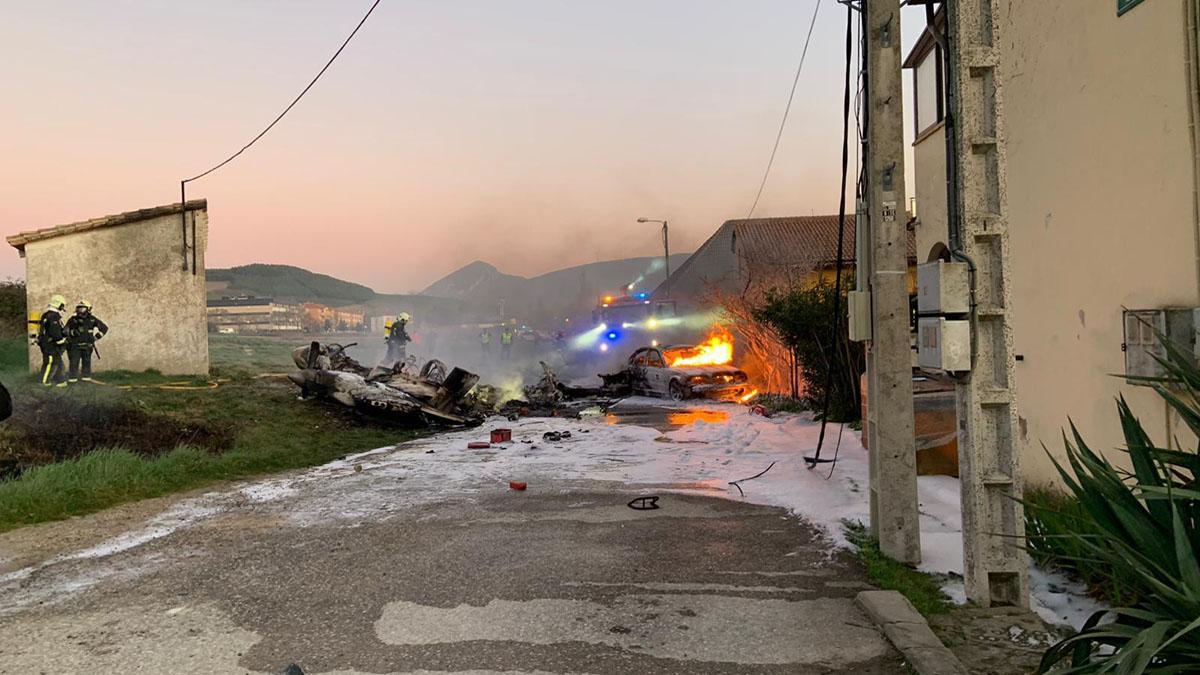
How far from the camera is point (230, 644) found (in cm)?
422

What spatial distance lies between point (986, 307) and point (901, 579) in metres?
1.86

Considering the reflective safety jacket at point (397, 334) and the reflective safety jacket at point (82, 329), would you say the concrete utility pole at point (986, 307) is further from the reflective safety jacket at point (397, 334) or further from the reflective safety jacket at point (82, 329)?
the reflective safety jacket at point (397, 334)

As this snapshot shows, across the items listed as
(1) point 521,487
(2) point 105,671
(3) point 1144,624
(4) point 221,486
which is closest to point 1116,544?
(3) point 1144,624

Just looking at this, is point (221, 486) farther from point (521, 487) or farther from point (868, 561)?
point (868, 561)

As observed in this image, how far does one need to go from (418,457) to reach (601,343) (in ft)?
73.0

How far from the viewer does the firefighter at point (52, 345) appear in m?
15.6

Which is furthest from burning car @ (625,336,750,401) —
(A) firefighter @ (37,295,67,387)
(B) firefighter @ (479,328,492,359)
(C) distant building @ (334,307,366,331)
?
(C) distant building @ (334,307,366,331)

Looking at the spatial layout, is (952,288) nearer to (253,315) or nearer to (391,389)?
(391,389)

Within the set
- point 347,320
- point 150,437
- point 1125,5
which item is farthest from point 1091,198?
point 347,320

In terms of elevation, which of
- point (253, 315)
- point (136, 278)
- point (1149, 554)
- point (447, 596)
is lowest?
point (447, 596)

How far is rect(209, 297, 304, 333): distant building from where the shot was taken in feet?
271

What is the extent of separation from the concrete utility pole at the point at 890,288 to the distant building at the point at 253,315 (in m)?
80.3

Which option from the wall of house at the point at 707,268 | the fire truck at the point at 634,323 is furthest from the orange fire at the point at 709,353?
the wall of house at the point at 707,268

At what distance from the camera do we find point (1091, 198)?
6.55 meters
